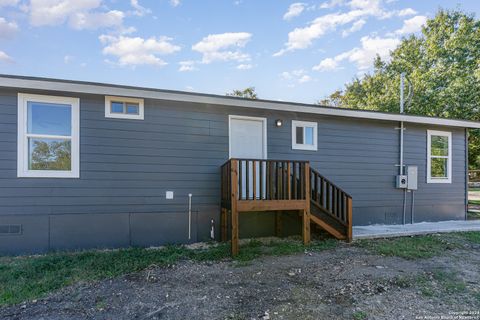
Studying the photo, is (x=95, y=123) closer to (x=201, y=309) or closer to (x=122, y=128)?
(x=122, y=128)

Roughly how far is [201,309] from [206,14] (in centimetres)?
958

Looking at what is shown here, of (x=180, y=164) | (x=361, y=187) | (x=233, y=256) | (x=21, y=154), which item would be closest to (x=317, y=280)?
(x=233, y=256)

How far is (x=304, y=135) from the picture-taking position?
6.28 m

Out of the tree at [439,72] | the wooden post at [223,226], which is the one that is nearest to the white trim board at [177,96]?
the wooden post at [223,226]

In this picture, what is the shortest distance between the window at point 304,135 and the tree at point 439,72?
11320 millimetres

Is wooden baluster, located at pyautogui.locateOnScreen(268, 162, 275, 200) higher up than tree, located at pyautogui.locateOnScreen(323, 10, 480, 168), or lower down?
lower down

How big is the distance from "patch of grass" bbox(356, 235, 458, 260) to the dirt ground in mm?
447

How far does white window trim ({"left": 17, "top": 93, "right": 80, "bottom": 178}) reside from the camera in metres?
4.50

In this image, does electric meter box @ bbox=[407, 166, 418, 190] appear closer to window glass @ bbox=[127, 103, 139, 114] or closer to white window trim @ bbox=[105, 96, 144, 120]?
white window trim @ bbox=[105, 96, 144, 120]

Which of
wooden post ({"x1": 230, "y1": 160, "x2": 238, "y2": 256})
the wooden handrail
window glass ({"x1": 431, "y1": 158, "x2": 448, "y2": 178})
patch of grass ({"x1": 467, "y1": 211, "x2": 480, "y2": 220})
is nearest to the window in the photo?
the wooden handrail

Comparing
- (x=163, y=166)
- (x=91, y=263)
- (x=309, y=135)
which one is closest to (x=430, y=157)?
(x=309, y=135)

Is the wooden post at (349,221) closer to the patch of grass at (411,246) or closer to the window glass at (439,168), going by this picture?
the patch of grass at (411,246)

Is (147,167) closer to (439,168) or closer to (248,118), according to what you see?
(248,118)

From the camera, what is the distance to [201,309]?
2.68 metres
